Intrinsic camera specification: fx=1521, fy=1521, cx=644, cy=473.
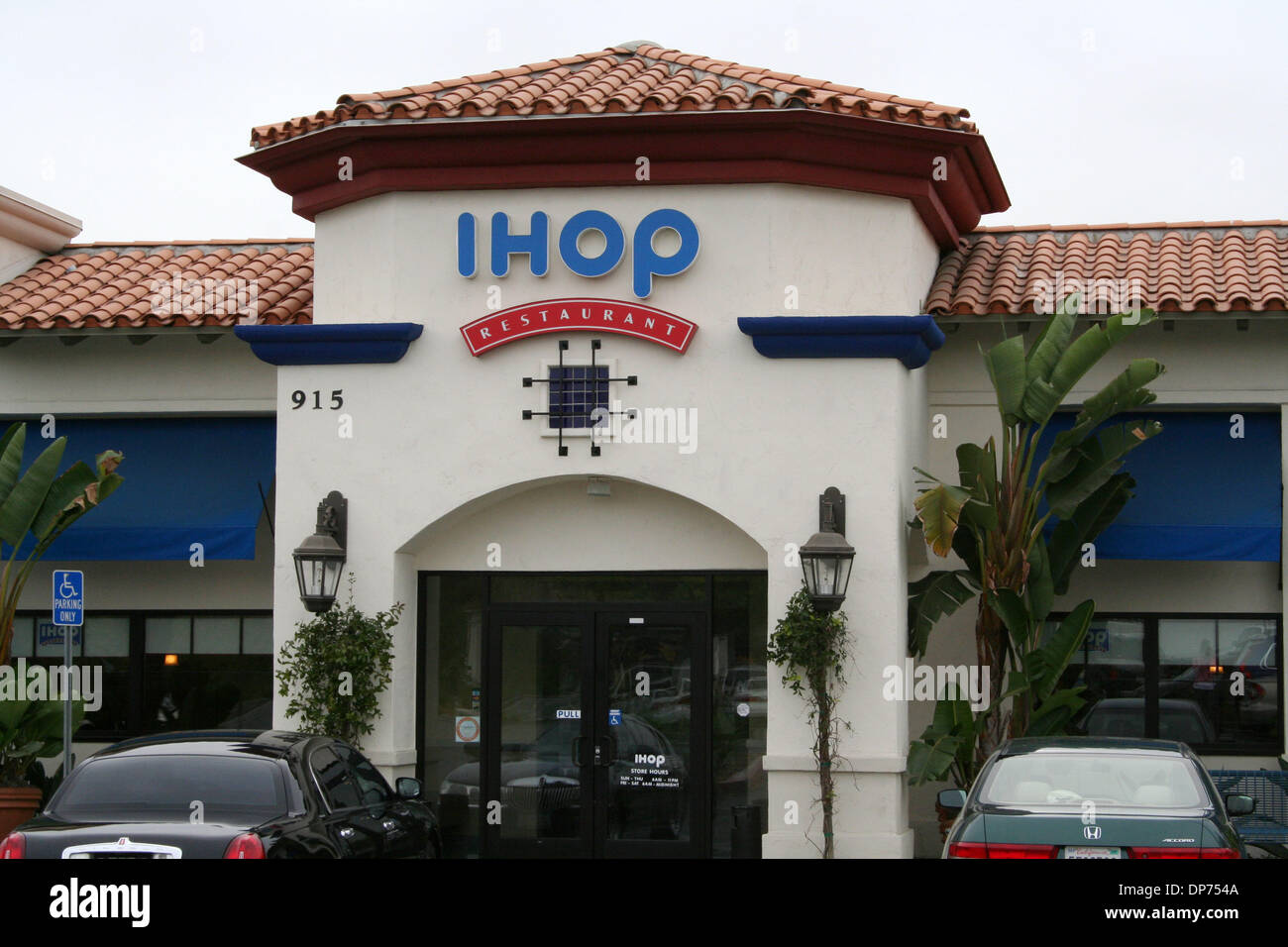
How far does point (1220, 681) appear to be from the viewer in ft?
50.2

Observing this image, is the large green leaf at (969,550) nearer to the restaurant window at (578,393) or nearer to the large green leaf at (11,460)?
the restaurant window at (578,393)

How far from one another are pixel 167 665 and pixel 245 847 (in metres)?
9.02

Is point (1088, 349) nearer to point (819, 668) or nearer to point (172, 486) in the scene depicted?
point (819, 668)

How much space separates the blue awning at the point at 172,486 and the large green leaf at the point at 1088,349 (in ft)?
27.3

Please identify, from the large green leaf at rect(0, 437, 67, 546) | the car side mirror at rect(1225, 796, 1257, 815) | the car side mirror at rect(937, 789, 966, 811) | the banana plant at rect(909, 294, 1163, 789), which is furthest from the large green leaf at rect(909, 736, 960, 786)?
the large green leaf at rect(0, 437, 67, 546)

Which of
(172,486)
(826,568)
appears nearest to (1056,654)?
(826,568)

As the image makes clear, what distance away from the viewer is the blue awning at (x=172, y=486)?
16328mm

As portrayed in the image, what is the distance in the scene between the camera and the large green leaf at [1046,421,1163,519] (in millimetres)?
14039

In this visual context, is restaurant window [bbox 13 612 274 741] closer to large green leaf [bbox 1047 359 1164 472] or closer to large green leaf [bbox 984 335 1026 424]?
large green leaf [bbox 984 335 1026 424]

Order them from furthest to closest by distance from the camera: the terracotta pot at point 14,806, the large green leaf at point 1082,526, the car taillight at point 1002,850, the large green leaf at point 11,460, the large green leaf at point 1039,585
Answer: the large green leaf at point 11,460 → the terracotta pot at point 14,806 → the large green leaf at point 1082,526 → the large green leaf at point 1039,585 → the car taillight at point 1002,850

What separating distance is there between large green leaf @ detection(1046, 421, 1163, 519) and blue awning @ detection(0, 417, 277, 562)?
828cm

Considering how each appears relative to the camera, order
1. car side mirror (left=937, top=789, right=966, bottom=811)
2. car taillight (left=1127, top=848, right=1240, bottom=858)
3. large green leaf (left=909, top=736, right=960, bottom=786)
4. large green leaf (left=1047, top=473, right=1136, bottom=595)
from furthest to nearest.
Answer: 1. large green leaf (left=1047, top=473, right=1136, bottom=595)
2. large green leaf (left=909, top=736, right=960, bottom=786)
3. car side mirror (left=937, top=789, right=966, bottom=811)
4. car taillight (left=1127, top=848, right=1240, bottom=858)

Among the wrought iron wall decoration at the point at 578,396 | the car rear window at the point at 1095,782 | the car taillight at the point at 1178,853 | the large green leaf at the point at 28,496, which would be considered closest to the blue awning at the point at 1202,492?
the wrought iron wall decoration at the point at 578,396

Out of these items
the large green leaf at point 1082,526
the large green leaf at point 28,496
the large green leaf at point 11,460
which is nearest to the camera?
the large green leaf at point 1082,526
